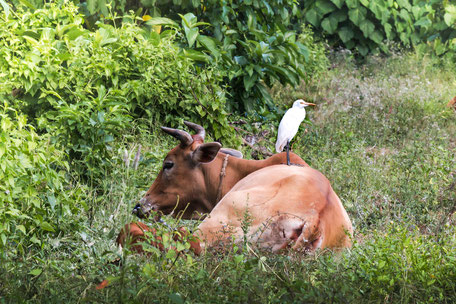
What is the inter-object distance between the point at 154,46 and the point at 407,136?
3288 mm

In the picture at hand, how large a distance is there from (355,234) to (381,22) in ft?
26.1

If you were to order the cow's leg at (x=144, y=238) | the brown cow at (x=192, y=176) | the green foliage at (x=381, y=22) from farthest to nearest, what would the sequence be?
the green foliage at (x=381, y=22)
the brown cow at (x=192, y=176)
the cow's leg at (x=144, y=238)

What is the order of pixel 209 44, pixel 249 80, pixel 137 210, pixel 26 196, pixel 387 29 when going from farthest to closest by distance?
pixel 387 29 < pixel 249 80 < pixel 209 44 < pixel 137 210 < pixel 26 196

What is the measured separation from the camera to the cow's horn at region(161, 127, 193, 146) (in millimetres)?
5227

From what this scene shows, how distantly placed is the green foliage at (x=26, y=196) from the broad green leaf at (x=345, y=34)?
826cm

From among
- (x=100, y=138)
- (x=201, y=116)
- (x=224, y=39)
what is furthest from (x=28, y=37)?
(x=224, y=39)

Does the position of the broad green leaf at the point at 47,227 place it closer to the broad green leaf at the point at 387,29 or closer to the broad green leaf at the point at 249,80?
the broad green leaf at the point at 249,80

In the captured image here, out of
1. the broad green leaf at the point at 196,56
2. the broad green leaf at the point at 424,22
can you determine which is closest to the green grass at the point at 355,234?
the broad green leaf at the point at 196,56

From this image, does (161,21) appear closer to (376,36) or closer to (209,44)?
(209,44)

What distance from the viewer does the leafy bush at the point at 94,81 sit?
586 centimetres

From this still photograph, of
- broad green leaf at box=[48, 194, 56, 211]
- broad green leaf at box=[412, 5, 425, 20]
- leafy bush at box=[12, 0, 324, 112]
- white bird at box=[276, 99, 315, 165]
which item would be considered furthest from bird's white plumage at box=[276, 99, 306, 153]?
broad green leaf at box=[412, 5, 425, 20]

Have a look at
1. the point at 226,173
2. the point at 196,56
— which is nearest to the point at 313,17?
the point at 196,56

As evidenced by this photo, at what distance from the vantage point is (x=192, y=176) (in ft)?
17.6

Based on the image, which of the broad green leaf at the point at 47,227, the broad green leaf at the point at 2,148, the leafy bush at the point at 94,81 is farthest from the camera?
the leafy bush at the point at 94,81
